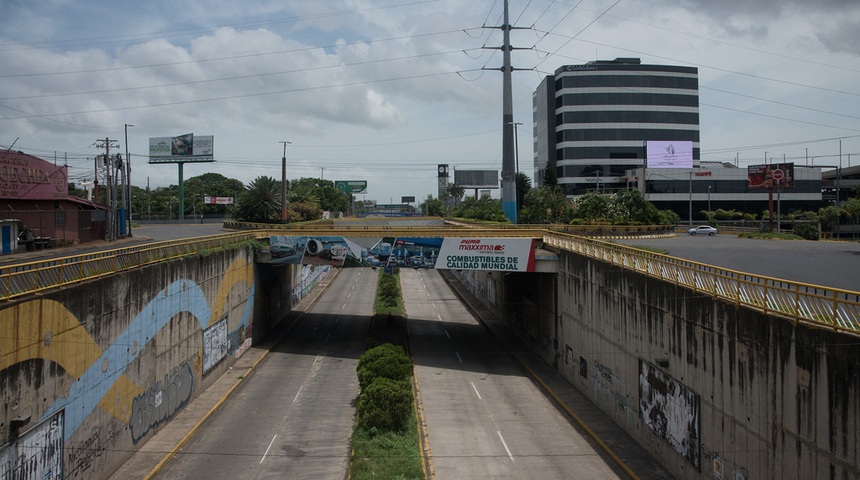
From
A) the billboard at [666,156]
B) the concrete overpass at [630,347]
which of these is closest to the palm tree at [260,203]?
the concrete overpass at [630,347]

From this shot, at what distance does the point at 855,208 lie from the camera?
69.4 meters

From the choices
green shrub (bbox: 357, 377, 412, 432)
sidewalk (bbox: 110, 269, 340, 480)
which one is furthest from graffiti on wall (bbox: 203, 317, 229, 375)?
green shrub (bbox: 357, 377, 412, 432)

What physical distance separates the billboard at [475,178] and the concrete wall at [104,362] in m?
129

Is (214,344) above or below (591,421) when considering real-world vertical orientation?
above

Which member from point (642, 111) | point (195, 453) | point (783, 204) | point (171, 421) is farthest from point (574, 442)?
point (642, 111)

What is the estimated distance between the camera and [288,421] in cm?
2827

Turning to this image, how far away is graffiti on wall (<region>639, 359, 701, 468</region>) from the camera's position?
64.6 feet

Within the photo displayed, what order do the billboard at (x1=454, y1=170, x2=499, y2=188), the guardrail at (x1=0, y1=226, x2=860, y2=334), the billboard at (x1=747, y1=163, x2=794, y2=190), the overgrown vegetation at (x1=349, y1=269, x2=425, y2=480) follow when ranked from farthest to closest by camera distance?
the billboard at (x1=454, y1=170, x2=499, y2=188)
the billboard at (x1=747, y1=163, x2=794, y2=190)
the overgrown vegetation at (x1=349, y1=269, x2=425, y2=480)
the guardrail at (x1=0, y1=226, x2=860, y2=334)

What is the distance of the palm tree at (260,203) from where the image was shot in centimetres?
6994

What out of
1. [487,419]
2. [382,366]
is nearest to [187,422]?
[382,366]

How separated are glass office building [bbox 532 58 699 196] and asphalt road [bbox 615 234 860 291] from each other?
230 ft

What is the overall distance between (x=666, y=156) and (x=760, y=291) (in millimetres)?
93573

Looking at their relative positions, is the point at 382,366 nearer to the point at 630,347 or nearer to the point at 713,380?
the point at 630,347

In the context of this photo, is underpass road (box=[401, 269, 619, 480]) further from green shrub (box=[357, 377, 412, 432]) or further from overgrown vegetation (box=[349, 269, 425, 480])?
green shrub (box=[357, 377, 412, 432])
